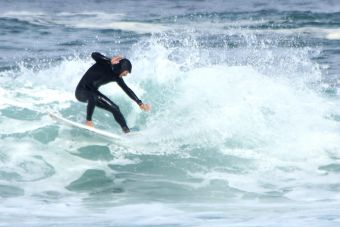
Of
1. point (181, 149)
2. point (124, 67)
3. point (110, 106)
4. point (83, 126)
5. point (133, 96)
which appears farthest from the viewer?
point (181, 149)

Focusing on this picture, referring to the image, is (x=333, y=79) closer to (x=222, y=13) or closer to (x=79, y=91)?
(x=79, y=91)

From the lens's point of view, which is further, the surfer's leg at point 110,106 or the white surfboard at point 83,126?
the white surfboard at point 83,126

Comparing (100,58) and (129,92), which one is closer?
(129,92)

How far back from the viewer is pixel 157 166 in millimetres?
14016

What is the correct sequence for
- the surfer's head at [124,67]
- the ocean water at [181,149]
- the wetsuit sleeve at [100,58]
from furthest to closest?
the wetsuit sleeve at [100,58] < the surfer's head at [124,67] < the ocean water at [181,149]

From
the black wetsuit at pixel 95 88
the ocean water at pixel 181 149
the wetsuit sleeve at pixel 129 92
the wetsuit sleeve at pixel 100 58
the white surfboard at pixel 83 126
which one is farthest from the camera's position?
the white surfboard at pixel 83 126

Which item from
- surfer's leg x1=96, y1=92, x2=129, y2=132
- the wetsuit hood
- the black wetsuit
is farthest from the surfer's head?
surfer's leg x1=96, y1=92, x2=129, y2=132

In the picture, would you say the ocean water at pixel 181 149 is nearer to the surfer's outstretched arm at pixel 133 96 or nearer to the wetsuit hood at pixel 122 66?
the surfer's outstretched arm at pixel 133 96

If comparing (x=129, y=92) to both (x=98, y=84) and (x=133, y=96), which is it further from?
(x=98, y=84)

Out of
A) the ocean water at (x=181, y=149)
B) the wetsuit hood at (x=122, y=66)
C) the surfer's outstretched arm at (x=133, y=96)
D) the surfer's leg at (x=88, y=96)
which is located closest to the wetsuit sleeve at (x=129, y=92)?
the surfer's outstretched arm at (x=133, y=96)

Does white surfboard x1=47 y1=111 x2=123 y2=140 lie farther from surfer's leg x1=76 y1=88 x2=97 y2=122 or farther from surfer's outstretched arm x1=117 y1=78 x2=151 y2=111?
surfer's outstretched arm x1=117 y1=78 x2=151 y2=111

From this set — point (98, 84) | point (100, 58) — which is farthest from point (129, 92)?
point (100, 58)

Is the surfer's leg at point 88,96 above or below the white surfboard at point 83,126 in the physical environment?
above

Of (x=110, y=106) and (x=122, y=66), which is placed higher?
A: (x=122, y=66)
